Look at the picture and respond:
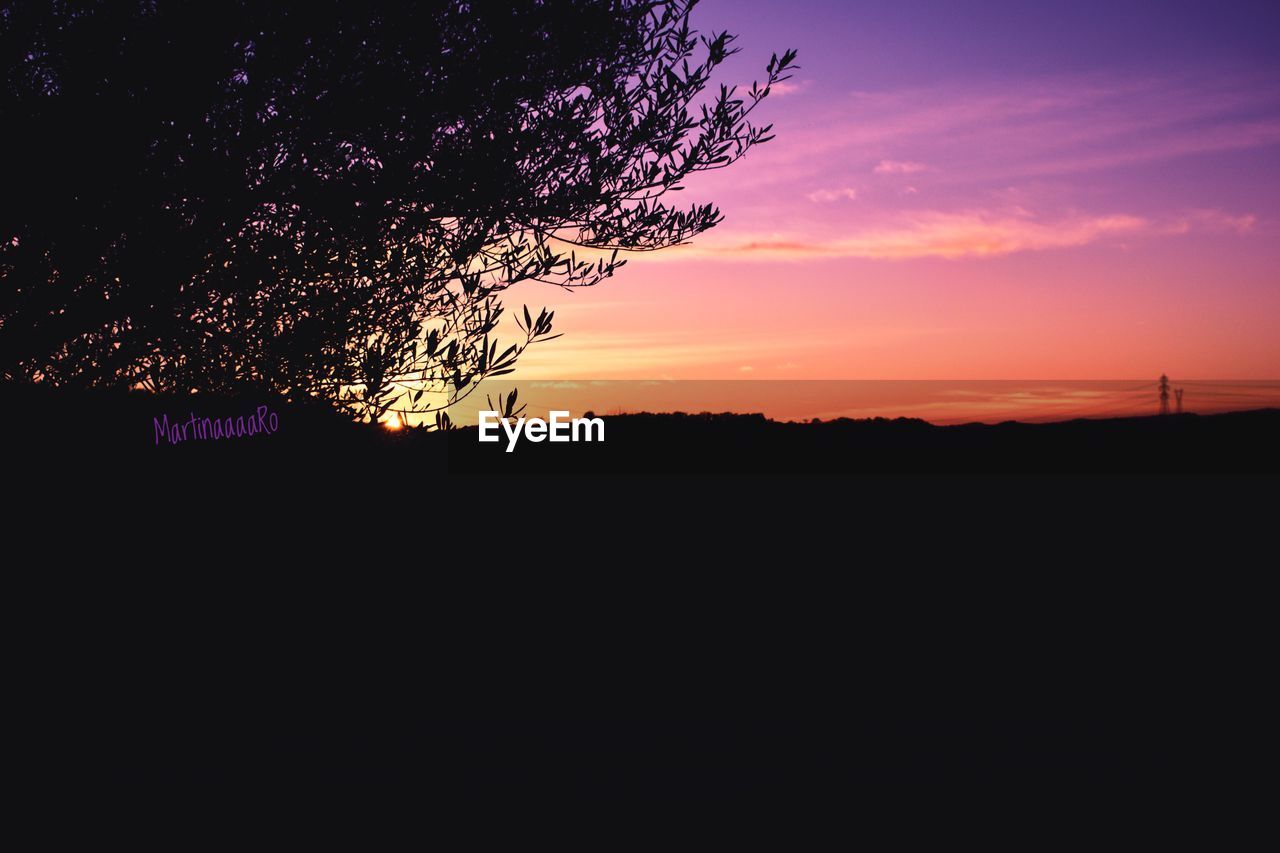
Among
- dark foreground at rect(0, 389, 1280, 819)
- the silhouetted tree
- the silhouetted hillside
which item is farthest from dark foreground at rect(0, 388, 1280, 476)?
the silhouetted tree

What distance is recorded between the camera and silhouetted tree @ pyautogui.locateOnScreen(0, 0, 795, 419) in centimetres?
711

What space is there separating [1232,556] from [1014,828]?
328 inches

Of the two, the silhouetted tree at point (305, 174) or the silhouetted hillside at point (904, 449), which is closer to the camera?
the silhouetted tree at point (305, 174)

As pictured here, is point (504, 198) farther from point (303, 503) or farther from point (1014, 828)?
point (1014, 828)

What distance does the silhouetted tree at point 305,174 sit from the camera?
23.3 ft

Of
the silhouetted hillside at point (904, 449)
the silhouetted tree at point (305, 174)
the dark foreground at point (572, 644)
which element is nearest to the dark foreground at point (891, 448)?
the silhouetted hillside at point (904, 449)

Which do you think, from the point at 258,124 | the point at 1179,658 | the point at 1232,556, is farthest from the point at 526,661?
the point at 1232,556
